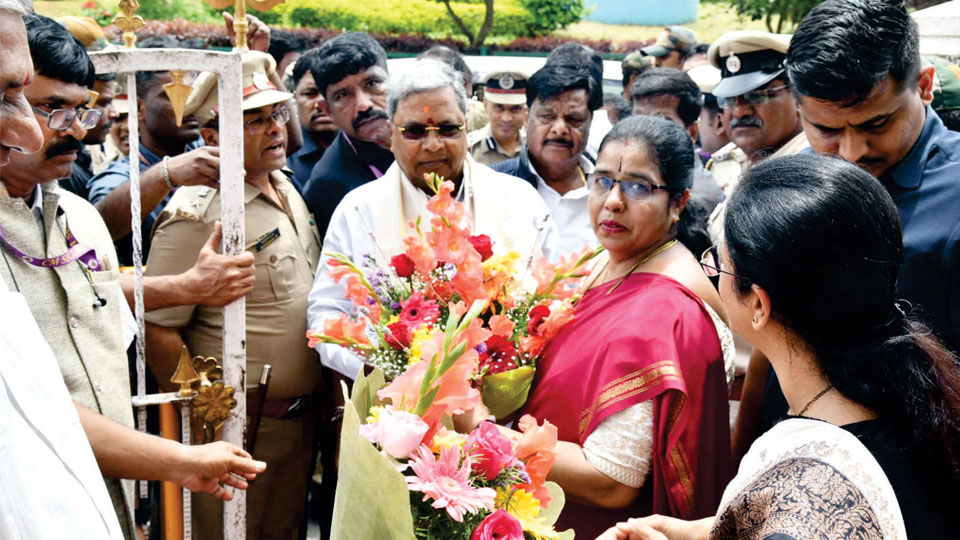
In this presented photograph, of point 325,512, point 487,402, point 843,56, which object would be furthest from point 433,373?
point 325,512

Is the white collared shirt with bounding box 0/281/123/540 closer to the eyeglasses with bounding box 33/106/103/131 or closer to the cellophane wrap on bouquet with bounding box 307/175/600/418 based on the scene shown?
the cellophane wrap on bouquet with bounding box 307/175/600/418

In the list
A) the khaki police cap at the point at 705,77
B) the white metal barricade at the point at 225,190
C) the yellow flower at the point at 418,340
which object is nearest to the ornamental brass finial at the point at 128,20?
the white metal barricade at the point at 225,190

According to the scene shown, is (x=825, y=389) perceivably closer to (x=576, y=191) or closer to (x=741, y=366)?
(x=741, y=366)

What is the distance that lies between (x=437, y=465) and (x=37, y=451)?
676 mm

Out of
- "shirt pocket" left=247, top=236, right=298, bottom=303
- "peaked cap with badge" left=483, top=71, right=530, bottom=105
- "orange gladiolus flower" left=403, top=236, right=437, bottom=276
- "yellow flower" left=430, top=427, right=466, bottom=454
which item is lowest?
"shirt pocket" left=247, top=236, right=298, bottom=303

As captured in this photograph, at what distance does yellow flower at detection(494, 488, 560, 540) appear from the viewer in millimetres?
1569

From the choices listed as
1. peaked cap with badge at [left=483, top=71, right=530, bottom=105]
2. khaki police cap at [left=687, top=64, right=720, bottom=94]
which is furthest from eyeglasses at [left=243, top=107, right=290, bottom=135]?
khaki police cap at [left=687, top=64, right=720, bottom=94]

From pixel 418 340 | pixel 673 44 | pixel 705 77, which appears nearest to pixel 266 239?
pixel 418 340

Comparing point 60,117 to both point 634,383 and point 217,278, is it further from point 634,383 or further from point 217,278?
point 634,383

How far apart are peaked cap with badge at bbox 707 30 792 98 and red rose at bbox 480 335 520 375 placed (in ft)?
6.61

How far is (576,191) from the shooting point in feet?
12.5

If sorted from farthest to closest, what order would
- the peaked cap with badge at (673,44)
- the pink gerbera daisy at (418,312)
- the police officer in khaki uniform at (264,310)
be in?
the peaked cap with badge at (673,44) → the police officer in khaki uniform at (264,310) → the pink gerbera daisy at (418,312)

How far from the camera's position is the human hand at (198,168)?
281cm

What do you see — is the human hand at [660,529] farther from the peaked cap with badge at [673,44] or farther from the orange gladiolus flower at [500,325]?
the peaked cap with badge at [673,44]
